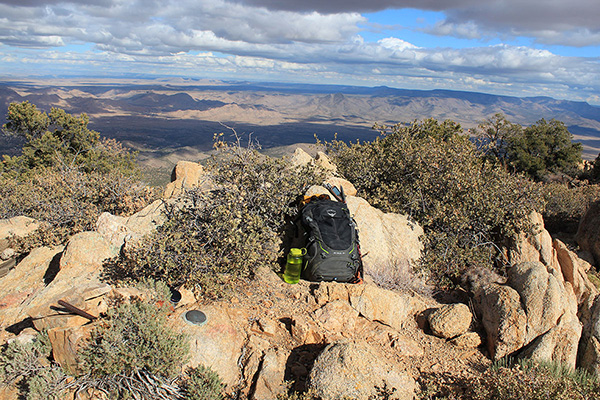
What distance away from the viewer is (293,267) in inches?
234

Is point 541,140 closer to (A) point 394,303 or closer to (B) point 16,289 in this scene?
(A) point 394,303

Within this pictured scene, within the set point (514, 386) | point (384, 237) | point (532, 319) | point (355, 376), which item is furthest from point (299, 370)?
point (384, 237)

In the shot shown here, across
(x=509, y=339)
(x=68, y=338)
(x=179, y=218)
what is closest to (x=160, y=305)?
(x=68, y=338)

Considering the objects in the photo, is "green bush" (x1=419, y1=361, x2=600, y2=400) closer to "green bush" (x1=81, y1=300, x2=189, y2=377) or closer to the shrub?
"green bush" (x1=81, y1=300, x2=189, y2=377)

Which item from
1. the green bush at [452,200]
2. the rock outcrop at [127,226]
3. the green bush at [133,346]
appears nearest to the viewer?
the green bush at [133,346]

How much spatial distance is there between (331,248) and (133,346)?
3.22 meters

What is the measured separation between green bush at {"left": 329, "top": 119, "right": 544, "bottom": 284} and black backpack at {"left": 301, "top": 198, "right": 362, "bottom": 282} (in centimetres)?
217

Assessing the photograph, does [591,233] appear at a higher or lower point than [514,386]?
lower

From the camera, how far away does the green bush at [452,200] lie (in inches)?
292

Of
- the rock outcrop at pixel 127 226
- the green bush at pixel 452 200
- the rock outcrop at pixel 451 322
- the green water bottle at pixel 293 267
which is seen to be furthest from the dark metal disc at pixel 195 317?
the green bush at pixel 452 200

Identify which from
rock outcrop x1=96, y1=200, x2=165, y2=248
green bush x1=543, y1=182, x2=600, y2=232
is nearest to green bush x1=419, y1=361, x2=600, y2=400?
rock outcrop x1=96, y1=200, x2=165, y2=248

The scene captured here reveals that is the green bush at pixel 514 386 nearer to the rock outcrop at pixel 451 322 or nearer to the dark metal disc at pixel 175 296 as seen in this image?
the rock outcrop at pixel 451 322

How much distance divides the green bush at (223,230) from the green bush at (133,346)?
0.98 meters

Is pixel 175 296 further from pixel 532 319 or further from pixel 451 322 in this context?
pixel 532 319
